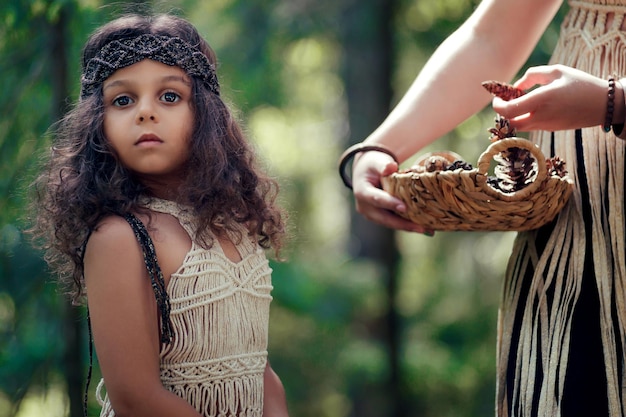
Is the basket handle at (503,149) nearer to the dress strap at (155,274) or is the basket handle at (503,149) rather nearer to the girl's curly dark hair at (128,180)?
the girl's curly dark hair at (128,180)

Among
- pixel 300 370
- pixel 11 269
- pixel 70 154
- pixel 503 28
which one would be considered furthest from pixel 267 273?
pixel 300 370

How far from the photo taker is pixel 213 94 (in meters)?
1.98

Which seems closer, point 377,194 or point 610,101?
point 610,101

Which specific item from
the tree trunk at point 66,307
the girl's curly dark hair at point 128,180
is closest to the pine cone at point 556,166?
the girl's curly dark hair at point 128,180

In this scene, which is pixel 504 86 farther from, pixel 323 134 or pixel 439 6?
pixel 323 134

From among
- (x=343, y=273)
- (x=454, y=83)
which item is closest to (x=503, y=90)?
(x=454, y=83)

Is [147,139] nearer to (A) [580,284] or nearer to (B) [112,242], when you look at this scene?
(B) [112,242]

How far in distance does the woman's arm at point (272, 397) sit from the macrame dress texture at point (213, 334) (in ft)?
0.18

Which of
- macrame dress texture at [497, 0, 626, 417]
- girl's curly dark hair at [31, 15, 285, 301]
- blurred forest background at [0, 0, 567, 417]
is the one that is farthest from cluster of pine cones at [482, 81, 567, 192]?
blurred forest background at [0, 0, 567, 417]

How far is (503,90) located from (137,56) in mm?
812

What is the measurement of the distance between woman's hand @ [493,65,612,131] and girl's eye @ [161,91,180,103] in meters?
0.75

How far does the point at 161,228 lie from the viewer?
1781 mm

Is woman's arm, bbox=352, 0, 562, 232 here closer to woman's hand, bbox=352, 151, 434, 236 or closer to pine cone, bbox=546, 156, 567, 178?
woman's hand, bbox=352, 151, 434, 236

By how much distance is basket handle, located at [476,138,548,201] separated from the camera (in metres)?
1.69
